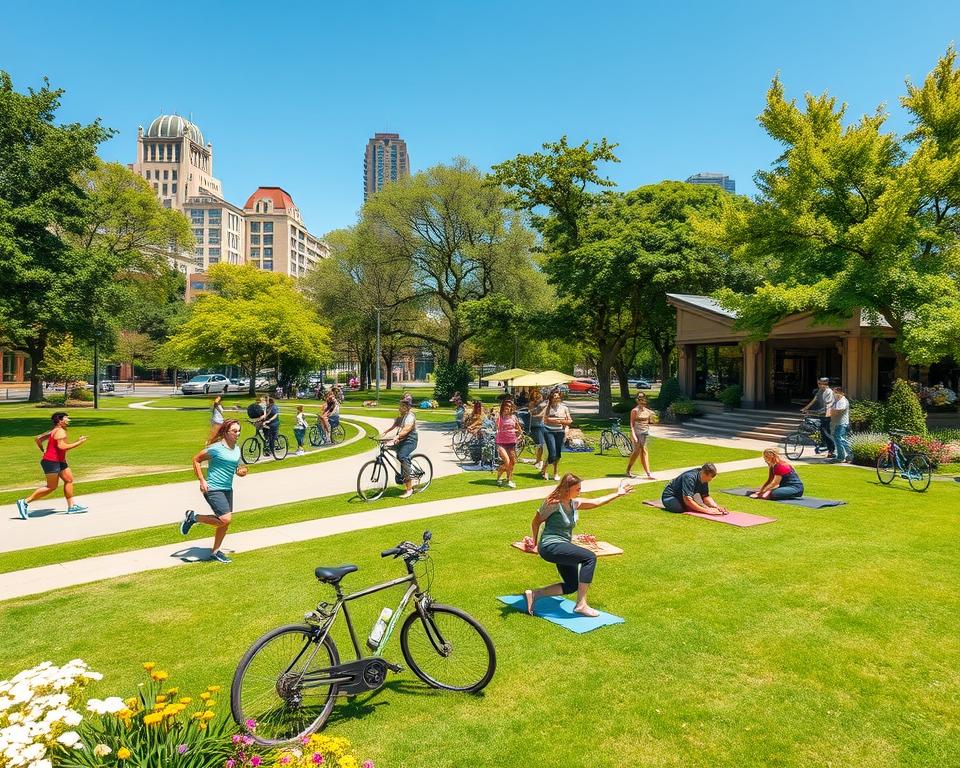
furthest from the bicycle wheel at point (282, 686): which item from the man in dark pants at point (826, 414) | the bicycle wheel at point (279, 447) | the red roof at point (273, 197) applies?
the red roof at point (273, 197)

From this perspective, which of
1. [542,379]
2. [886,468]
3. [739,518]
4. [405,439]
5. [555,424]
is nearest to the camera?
[739,518]

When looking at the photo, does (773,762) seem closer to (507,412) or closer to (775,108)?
(507,412)

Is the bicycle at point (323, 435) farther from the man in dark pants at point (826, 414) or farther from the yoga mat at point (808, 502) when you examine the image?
the man in dark pants at point (826, 414)

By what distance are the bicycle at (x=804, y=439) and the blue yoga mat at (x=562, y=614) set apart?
14436 millimetres

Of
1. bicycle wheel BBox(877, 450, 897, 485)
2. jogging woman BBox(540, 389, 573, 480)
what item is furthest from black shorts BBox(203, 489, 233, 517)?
bicycle wheel BBox(877, 450, 897, 485)

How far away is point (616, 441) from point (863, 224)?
10.5 m

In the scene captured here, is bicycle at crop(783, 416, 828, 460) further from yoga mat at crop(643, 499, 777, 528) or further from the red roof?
the red roof

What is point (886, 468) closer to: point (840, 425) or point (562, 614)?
point (840, 425)

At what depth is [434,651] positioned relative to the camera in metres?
4.80

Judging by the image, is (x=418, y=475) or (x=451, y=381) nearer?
(x=418, y=475)

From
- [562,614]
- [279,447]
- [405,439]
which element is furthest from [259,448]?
[562,614]

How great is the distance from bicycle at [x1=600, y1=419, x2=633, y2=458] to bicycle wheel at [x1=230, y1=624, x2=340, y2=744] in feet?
49.9

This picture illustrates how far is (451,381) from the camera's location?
139 feet

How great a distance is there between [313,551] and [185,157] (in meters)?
198
